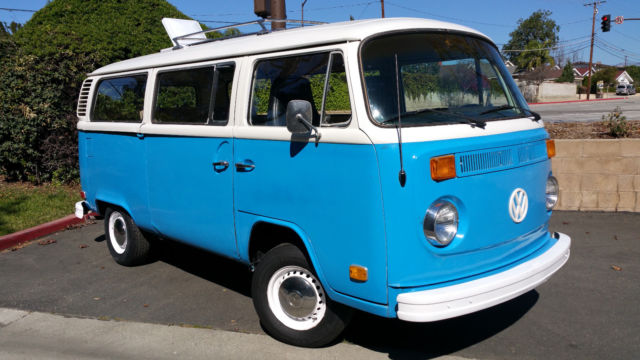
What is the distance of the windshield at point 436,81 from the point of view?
3471mm

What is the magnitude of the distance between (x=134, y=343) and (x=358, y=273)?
2.04 m

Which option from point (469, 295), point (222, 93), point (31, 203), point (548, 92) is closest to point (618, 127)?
point (469, 295)

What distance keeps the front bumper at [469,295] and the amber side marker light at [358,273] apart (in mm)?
252

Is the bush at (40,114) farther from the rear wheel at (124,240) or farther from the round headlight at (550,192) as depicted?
the round headlight at (550,192)

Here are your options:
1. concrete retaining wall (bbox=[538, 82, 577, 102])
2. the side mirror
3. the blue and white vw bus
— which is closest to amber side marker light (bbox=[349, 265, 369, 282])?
the blue and white vw bus

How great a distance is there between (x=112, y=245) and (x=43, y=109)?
4.82m

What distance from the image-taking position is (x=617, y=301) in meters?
4.66

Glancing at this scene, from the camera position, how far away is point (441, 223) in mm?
3328

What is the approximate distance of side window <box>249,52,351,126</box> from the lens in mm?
3613

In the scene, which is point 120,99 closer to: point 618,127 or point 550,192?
point 550,192

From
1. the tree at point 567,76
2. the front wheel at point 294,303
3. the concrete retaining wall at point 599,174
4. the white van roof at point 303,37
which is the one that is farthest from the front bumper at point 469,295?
the tree at point 567,76

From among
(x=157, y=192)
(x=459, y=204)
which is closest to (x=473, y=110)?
(x=459, y=204)

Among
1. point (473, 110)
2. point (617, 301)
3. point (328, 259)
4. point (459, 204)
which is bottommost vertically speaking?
point (617, 301)

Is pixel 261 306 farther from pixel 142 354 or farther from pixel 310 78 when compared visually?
pixel 310 78
